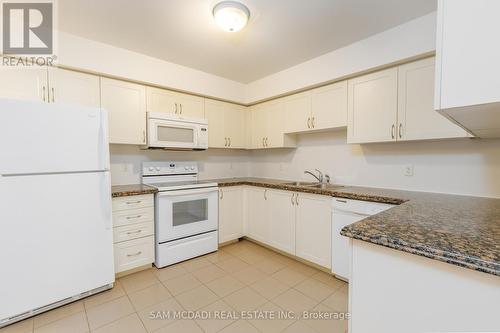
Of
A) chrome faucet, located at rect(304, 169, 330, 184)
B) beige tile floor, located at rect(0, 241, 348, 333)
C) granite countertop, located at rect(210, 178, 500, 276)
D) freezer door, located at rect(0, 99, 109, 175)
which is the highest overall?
freezer door, located at rect(0, 99, 109, 175)

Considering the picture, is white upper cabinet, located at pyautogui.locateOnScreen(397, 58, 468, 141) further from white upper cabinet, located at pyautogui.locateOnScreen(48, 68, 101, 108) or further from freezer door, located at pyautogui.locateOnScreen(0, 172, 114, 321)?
white upper cabinet, located at pyautogui.locateOnScreen(48, 68, 101, 108)

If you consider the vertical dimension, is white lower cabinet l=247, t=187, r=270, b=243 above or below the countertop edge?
below

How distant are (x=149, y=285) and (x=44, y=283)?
2.58 ft

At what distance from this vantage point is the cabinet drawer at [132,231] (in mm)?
2252

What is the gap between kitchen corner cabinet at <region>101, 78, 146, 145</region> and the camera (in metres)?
2.44

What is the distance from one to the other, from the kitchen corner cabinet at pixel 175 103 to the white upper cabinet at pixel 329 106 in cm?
150

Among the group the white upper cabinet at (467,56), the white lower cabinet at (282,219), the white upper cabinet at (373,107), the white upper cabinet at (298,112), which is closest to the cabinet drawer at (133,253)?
the white lower cabinet at (282,219)

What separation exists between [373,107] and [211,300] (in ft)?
7.68

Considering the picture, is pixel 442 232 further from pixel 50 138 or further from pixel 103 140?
pixel 50 138

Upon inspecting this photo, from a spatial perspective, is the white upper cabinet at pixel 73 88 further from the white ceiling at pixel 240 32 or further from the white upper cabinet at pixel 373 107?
the white upper cabinet at pixel 373 107

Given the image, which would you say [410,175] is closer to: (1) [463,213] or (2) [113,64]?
(1) [463,213]

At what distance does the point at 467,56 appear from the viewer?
69 centimetres

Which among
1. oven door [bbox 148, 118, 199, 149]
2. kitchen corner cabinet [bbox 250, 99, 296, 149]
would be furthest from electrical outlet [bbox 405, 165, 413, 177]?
oven door [bbox 148, 118, 199, 149]

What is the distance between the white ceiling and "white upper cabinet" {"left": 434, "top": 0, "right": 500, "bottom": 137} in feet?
4.23
